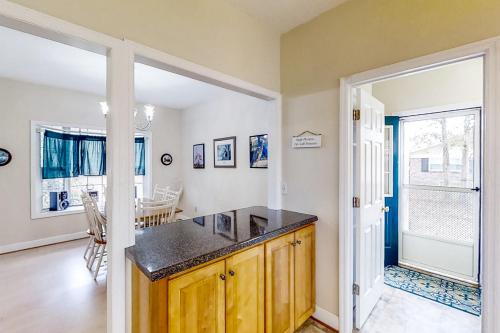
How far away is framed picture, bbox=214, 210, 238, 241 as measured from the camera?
1.46m

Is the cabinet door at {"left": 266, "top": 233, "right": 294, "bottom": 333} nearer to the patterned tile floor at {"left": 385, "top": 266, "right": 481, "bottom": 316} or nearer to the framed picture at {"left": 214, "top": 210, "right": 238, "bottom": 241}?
the framed picture at {"left": 214, "top": 210, "right": 238, "bottom": 241}

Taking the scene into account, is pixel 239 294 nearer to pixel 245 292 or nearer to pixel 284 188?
pixel 245 292

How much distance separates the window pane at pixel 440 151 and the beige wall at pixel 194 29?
2106 mm

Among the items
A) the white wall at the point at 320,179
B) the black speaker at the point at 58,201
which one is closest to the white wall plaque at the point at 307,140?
the white wall at the point at 320,179

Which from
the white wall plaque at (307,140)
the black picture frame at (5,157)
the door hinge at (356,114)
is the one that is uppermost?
the door hinge at (356,114)

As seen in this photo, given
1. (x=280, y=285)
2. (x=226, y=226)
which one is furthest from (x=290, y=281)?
(x=226, y=226)

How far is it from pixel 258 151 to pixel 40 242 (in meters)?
3.88

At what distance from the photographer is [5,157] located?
3.44m

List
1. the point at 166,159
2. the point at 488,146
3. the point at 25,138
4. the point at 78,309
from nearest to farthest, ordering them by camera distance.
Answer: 1. the point at 488,146
2. the point at 78,309
3. the point at 25,138
4. the point at 166,159

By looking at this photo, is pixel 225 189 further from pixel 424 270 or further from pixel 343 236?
pixel 424 270

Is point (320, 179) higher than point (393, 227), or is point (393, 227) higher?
point (320, 179)

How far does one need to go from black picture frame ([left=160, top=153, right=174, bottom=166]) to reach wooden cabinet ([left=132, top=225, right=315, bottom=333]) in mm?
3988

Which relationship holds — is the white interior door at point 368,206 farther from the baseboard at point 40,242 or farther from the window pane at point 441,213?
the baseboard at point 40,242

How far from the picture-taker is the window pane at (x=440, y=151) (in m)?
2.63
